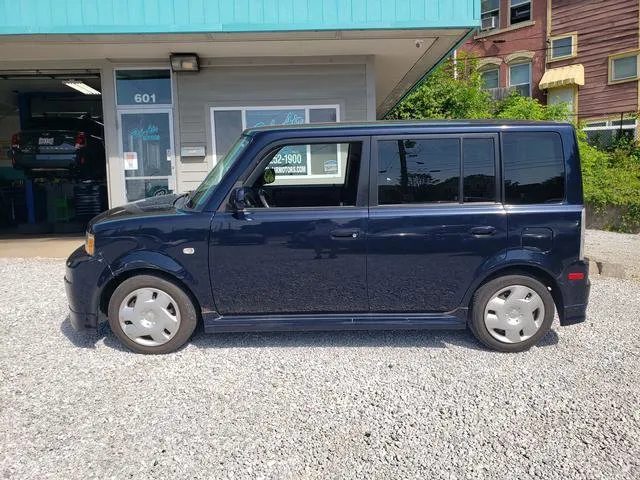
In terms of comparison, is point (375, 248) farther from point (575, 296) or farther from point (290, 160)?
point (290, 160)

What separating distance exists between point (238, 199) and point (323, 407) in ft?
5.47

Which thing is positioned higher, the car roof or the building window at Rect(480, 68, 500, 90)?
the building window at Rect(480, 68, 500, 90)

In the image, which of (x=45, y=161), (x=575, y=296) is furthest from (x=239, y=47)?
(x=575, y=296)

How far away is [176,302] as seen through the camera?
4.03 m

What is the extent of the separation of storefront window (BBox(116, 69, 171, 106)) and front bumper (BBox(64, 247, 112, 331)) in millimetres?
5314

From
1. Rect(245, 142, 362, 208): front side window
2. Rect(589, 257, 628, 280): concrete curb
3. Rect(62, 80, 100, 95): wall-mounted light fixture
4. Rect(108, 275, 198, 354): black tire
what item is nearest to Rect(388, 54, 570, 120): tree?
Rect(62, 80, 100, 95): wall-mounted light fixture

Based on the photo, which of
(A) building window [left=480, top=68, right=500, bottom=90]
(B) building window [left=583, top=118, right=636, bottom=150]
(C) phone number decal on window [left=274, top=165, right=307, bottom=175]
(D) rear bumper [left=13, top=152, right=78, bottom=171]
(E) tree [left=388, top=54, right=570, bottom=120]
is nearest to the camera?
(C) phone number decal on window [left=274, top=165, right=307, bottom=175]

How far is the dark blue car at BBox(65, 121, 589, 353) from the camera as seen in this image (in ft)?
13.0

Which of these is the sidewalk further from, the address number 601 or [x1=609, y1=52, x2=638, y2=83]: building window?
[x1=609, y1=52, x2=638, y2=83]: building window

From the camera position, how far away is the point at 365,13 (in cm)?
718

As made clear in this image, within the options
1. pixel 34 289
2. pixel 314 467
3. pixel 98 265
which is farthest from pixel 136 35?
pixel 314 467

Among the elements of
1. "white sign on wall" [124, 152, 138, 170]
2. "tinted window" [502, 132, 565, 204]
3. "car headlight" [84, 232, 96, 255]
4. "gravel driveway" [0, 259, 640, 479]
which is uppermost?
"white sign on wall" [124, 152, 138, 170]

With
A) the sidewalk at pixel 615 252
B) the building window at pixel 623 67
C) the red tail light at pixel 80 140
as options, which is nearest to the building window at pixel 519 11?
the building window at pixel 623 67

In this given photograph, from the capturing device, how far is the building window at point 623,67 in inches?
719
